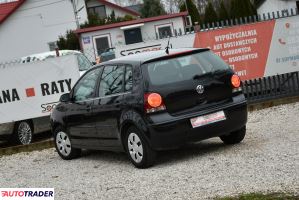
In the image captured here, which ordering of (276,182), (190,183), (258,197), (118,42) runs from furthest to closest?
1. (118,42)
2. (190,183)
3. (276,182)
4. (258,197)

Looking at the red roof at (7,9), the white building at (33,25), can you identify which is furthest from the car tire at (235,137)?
the red roof at (7,9)

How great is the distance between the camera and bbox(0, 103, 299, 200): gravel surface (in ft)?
24.5

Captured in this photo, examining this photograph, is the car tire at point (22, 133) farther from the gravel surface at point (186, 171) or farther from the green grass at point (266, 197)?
the green grass at point (266, 197)

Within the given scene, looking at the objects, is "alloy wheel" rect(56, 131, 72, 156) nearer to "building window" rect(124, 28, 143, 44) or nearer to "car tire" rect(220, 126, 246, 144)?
"car tire" rect(220, 126, 246, 144)

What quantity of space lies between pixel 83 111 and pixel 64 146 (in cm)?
121

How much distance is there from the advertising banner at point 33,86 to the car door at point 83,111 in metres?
3.27

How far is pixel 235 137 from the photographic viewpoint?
10266 mm

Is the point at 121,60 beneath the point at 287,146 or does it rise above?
above

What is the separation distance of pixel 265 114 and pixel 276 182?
6345 millimetres

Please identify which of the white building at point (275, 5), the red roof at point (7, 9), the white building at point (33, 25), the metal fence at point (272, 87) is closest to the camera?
the metal fence at point (272, 87)

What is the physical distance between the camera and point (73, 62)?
1464 cm

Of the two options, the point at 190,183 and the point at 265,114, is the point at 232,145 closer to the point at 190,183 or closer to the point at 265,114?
the point at 190,183

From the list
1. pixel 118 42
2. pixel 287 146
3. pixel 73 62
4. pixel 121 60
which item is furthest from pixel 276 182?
pixel 118 42

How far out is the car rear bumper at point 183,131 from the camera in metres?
9.04
